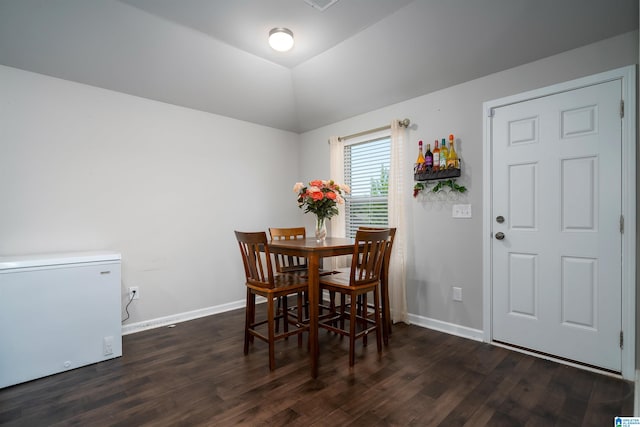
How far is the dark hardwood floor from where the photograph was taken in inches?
66.8

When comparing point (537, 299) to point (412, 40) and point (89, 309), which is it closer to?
point (412, 40)

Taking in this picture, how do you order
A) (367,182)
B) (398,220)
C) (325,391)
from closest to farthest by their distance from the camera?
(325,391)
(398,220)
(367,182)

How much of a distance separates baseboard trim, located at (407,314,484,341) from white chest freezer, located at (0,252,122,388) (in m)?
2.72

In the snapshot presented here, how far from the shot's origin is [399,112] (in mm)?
3328

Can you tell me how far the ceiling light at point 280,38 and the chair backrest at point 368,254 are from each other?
5.88ft

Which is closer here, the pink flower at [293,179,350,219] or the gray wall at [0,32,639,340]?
the gray wall at [0,32,639,340]

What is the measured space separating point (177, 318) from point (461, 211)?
3.14m

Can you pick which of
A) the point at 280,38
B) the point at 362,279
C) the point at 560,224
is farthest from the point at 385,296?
the point at 280,38

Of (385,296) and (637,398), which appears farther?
(385,296)

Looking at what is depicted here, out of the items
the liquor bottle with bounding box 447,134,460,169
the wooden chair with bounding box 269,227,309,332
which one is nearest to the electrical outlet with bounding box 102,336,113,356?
the wooden chair with bounding box 269,227,309,332

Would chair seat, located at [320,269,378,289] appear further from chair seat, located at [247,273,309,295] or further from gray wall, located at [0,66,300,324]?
gray wall, located at [0,66,300,324]

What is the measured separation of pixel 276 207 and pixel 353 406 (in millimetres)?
2929

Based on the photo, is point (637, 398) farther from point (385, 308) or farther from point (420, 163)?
point (420, 163)

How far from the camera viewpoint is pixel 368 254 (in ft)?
7.88
